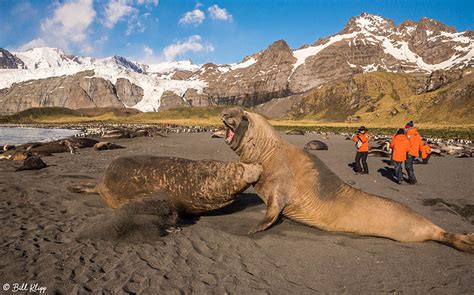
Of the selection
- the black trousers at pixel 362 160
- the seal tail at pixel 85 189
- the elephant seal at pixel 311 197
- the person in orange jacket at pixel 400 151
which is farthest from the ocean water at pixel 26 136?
the person in orange jacket at pixel 400 151

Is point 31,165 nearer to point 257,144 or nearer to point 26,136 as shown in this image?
point 257,144

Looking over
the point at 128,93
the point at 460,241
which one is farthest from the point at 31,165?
the point at 128,93

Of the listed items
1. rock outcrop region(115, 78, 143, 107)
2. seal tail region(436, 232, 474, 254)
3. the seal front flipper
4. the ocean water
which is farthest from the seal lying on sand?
rock outcrop region(115, 78, 143, 107)

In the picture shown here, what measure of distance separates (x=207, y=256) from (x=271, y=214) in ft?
5.64

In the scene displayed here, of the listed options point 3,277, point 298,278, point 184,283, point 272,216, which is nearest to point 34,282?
point 3,277

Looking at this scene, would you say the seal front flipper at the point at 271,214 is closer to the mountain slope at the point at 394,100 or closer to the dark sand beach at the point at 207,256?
the dark sand beach at the point at 207,256

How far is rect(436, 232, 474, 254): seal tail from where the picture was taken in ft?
17.8

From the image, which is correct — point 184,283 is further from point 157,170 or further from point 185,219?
point 157,170

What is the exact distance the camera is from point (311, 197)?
21.2ft

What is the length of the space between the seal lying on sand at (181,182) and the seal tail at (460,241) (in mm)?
3629

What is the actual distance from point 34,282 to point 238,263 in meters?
2.70

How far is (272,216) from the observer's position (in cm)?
624

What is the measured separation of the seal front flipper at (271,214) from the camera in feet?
20.2

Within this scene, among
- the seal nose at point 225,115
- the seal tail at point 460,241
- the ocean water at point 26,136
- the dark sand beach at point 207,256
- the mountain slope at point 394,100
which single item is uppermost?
the mountain slope at point 394,100
